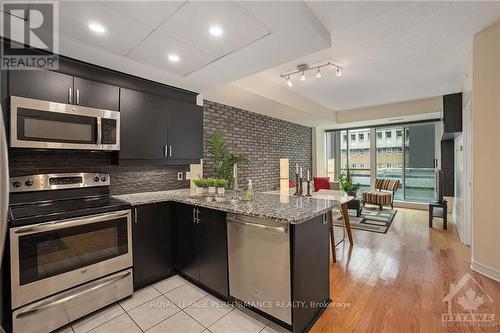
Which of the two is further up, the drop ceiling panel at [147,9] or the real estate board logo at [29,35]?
the drop ceiling panel at [147,9]

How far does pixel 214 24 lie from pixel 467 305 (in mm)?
3259

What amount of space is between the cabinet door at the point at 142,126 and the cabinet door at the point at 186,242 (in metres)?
0.77

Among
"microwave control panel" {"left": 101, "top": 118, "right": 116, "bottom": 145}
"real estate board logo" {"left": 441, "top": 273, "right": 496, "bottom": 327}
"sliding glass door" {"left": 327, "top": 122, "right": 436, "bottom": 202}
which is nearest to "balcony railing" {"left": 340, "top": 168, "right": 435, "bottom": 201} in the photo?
"sliding glass door" {"left": 327, "top": 122, "right": 436, "bottom": 202}

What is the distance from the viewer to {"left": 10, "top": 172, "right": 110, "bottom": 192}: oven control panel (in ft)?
6.43

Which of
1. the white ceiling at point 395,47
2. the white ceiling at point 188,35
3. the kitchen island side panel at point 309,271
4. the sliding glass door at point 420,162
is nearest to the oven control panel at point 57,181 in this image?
the white ceiling at point 188,35

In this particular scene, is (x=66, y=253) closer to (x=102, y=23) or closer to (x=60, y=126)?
(x=60, y=126)

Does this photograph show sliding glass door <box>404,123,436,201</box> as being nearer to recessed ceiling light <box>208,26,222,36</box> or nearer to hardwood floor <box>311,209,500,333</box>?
hardwood floor <box>311,209,500,333</box>

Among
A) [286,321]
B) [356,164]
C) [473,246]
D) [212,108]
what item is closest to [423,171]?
[356,164]

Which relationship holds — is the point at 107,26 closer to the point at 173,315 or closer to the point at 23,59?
the point at 23,59

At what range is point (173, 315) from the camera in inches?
75.0

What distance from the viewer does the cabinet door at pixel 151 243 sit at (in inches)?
88.1

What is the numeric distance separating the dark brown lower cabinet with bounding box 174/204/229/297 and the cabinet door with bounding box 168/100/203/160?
0.85m

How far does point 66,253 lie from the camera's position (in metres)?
1.80

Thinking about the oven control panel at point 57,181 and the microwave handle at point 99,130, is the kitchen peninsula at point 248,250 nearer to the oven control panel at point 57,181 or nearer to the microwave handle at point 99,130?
the oven control panel at point 57,181
